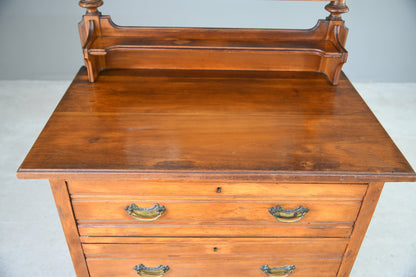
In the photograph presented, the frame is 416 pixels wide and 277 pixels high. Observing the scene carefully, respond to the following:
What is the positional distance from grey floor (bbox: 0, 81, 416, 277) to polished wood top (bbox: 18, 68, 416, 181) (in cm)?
89

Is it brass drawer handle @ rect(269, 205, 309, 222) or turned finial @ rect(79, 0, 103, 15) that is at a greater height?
turned finial @ rect(79, 0, 103, 15)

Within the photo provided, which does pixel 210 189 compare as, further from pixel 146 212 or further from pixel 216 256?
pixel 216 256

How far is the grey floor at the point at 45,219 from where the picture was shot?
5.67 ft

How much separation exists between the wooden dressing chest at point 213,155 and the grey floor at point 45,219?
60 centimetres

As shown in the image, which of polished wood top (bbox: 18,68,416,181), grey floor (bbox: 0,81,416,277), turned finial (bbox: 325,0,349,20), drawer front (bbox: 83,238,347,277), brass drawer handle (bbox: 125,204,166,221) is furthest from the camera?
grey floor (bbox: 0,81,416,277)

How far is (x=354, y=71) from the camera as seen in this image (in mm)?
3455

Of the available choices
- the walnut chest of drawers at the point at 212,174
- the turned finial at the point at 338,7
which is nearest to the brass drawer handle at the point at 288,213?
the walnut chest of drawers at the point at 212,174

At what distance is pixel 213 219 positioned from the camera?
3.78ft

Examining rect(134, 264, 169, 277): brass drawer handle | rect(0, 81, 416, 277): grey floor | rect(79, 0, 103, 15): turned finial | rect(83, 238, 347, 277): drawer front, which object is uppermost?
rect(79, 0, 103, 15): turned finial

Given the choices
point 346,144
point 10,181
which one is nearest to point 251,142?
point 346,144

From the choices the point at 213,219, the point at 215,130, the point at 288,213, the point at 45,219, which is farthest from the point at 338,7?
the point at 45,219

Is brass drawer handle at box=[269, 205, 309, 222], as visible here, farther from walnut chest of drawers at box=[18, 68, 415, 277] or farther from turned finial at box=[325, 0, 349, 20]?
turned finial at box=[325, 0, 349, 20]

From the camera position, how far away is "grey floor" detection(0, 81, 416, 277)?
173cm

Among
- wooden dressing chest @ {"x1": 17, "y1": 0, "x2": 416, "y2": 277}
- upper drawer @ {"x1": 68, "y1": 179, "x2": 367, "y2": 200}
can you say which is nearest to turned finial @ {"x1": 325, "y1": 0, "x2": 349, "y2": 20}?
wooden dressing chest @ {"x1": 17, "y1": 0, "x2": 416, "y2": 277}
